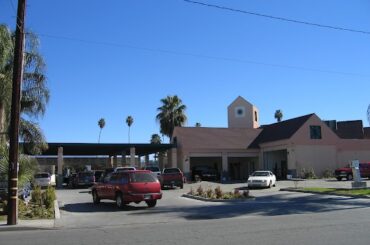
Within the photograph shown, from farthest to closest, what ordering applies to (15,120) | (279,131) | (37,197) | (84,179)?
(279,131), (84,179), (37,197), (15,120)

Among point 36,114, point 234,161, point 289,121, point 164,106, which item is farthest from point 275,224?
point 164,106

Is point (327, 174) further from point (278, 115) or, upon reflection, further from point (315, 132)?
point (278, 115)

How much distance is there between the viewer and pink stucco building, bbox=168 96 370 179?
49094 mm

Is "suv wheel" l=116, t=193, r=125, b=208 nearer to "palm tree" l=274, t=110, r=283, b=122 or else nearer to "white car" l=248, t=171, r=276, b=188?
"white car" l=248, t=171, r=276, b=188

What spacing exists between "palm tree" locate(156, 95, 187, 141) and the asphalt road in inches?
1637

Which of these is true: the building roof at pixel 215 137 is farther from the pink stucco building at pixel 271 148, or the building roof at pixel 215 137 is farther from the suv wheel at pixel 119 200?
the suv wheel at pixel 119 200

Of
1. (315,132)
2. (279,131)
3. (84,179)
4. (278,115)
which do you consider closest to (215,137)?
(279,131)

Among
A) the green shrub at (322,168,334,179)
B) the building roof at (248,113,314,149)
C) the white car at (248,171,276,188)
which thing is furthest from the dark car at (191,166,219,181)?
the white car at (248,171,276,188)

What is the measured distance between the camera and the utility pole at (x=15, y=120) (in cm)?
1560

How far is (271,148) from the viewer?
52344 mm

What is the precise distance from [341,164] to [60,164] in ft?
92.5

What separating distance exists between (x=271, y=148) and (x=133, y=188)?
109ft

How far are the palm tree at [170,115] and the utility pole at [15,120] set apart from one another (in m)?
46.8

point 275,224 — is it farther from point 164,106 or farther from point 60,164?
point 164,106
